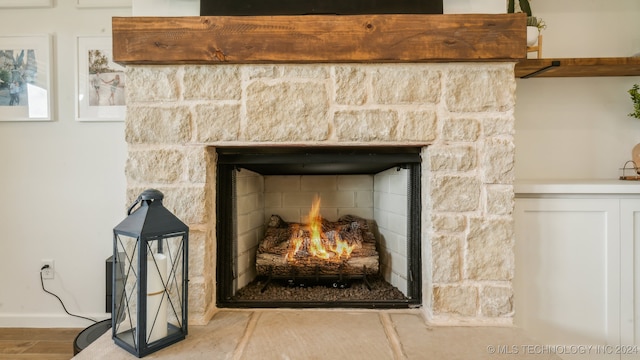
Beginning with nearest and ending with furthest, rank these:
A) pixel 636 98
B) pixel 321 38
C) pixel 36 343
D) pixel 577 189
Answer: pixel 321 38 < pixel 577 189 < pixel 636 98 < pixel 36 343

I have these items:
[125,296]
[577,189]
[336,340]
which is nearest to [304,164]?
[336,340]

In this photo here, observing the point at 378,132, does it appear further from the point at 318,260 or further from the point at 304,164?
the point at 318,260

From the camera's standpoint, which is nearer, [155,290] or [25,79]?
[155,290]

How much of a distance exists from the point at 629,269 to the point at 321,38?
162cm

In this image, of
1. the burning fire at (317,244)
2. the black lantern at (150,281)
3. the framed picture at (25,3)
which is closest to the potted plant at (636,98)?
the burning fire at (317,244)

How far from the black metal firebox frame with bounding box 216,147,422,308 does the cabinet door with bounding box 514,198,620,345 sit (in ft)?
1.47

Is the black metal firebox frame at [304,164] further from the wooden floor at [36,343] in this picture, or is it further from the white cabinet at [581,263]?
the wooden floor at [36,343]

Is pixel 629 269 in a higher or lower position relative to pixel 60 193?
lower

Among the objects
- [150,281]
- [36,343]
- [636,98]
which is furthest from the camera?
[36,343]

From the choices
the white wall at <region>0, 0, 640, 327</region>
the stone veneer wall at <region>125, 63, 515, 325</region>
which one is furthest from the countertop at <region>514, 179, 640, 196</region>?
the white wall at <region>0, 0, 640, 327</region>

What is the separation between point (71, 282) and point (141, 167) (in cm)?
Answer: 137

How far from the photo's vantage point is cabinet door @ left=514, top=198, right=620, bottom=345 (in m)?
1.55

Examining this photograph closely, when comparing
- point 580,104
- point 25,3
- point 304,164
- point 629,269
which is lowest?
point 629,269

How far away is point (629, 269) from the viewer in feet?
5.09
